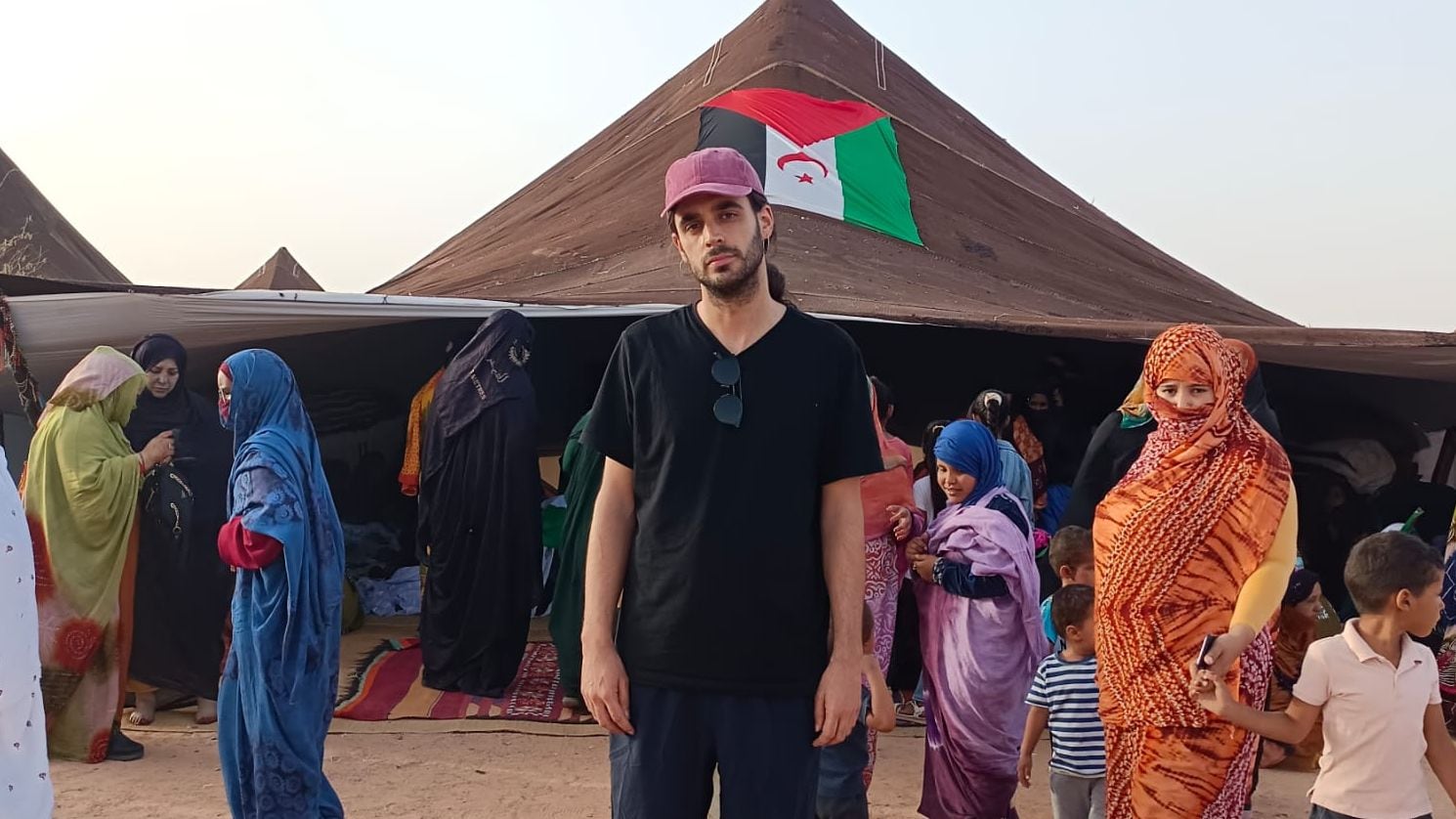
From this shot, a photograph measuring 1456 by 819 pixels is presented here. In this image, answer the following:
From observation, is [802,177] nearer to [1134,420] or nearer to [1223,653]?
[1134,420]

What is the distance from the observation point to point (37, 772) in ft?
5.82

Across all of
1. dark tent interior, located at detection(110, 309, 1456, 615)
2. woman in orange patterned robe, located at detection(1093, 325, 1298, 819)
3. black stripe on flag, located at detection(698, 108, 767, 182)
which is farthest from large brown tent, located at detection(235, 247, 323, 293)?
woman in orange patterned robe, located at detection(1093, 325, 1298, 819)

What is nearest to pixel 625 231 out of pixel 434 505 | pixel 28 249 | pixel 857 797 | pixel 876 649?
pixel 434 505

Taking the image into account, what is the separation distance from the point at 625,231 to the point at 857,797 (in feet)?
15.7

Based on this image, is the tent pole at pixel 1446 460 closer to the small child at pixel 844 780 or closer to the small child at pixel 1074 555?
the small child at pixel 1074 555

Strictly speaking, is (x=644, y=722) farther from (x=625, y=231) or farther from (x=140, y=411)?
(x=625, y=231)

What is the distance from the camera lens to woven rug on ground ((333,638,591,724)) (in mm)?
4961

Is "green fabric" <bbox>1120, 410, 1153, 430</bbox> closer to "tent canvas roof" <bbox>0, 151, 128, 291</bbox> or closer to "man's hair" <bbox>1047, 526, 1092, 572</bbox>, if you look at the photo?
"man's hair" <bbox>1047, 526, 1092, 572</bbox>

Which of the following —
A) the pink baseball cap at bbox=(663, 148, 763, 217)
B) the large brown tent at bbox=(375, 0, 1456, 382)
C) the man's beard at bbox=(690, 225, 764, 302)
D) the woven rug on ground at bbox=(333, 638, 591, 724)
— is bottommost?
the woven rug on ground at bbox=(333, 638, 591, 724)

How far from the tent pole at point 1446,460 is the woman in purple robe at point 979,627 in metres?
4.41

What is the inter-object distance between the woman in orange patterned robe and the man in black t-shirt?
1.09 metres

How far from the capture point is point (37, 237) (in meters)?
11.2

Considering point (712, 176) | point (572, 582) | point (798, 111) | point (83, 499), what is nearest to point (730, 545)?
point (712, 176)

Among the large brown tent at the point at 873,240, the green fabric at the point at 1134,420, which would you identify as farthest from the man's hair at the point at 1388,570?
the large brown tent at the point at 873,240
